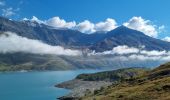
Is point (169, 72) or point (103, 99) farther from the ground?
point (169, 72)

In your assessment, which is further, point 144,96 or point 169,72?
point 169,72

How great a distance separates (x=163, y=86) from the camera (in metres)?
129

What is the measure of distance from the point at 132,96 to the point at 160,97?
52.2 ft

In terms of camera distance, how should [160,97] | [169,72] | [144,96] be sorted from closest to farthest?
[160,97] → [144,96] → [169,72]

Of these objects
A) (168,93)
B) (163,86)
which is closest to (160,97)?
(168,93)

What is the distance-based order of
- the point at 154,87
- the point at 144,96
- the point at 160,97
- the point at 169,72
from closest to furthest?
1. the point at 160,97
2. the point at 144,96
3. the point at 154,87
4. the point at 169,72

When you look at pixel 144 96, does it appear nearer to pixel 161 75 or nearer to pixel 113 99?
pixel 113 99

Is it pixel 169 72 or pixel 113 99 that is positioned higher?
pixel 169 72

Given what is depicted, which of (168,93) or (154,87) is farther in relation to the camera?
(154,87)

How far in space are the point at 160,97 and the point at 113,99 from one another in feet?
83.4

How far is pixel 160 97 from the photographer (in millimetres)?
114125

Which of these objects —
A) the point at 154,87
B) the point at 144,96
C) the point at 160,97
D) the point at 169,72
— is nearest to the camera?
the point at 160,97

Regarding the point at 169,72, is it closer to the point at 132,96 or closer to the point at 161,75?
the point at 161,75

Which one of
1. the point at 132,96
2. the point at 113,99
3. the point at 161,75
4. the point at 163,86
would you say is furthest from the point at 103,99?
the point at 161,75
